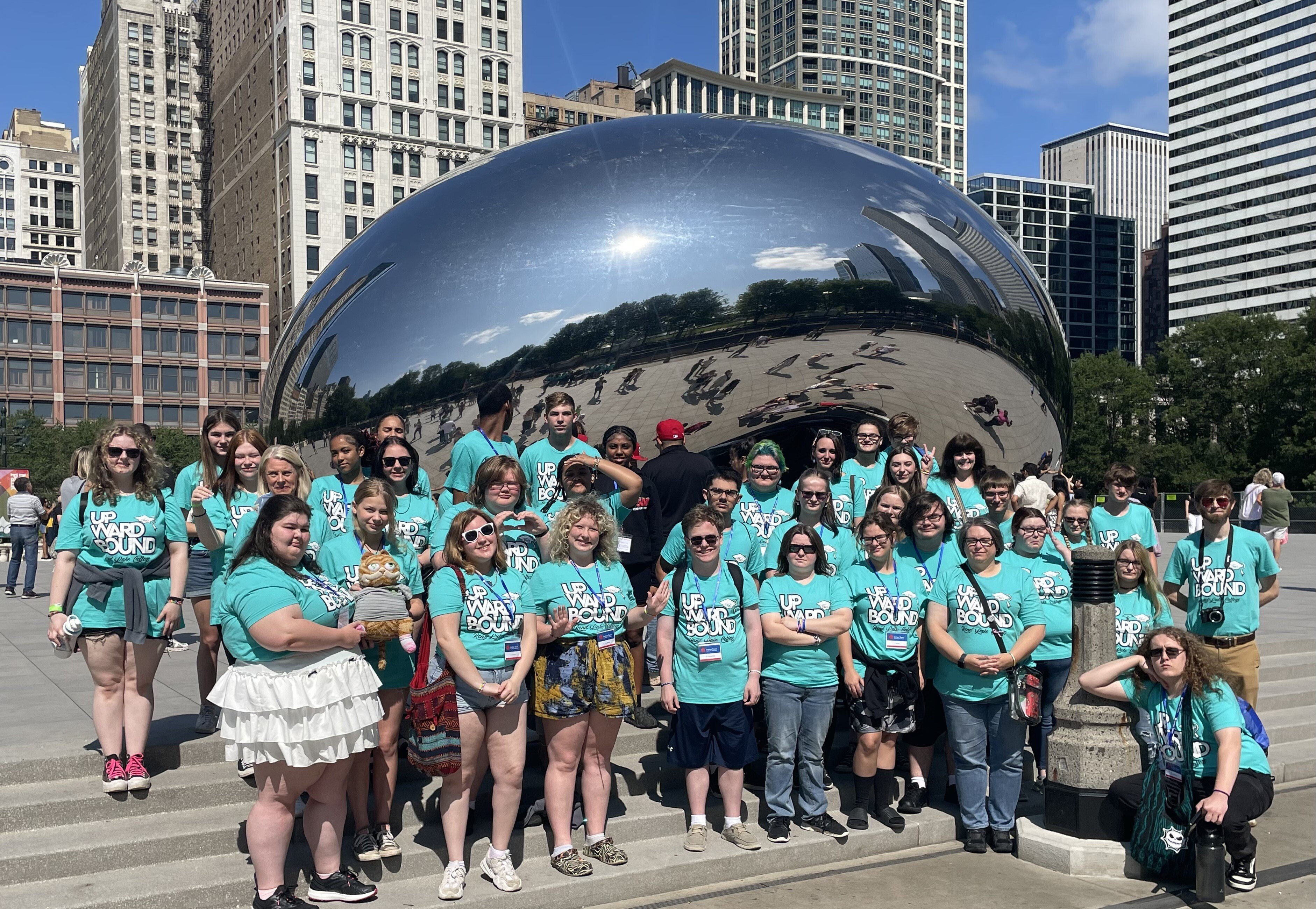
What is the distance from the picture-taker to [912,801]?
6094 mm

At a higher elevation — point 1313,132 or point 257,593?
point 1313,132

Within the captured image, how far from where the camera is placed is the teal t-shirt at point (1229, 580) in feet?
21.9

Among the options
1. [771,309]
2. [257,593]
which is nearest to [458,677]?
[257,593]

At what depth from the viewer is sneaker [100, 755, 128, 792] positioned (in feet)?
17.1

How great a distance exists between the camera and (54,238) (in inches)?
6348

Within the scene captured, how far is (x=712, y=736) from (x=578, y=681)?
2.65ft

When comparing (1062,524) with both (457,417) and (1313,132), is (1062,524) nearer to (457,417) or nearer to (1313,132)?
(457,417)

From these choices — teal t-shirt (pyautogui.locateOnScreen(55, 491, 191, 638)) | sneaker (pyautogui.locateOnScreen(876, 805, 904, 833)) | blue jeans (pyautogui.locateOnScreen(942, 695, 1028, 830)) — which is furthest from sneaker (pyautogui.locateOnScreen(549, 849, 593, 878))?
teal t-shirt (pyautogui.locateOnScreen(55, 491, 191, 638))

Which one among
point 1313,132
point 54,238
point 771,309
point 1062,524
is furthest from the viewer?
point 54,238

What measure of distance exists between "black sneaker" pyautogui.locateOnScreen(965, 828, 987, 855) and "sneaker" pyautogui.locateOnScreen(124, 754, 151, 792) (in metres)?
4.12

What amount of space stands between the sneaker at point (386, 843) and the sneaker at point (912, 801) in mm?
2711

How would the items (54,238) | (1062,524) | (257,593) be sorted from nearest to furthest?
1. (257,593)
2. (1062,524)
3. (54,238)

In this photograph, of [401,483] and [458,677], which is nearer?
[458,677]

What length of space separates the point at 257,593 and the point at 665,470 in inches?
101
